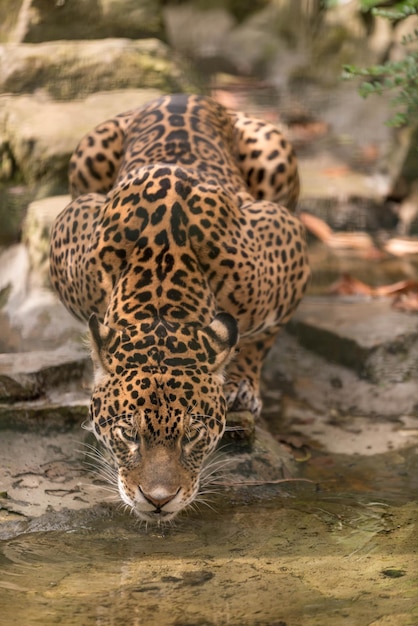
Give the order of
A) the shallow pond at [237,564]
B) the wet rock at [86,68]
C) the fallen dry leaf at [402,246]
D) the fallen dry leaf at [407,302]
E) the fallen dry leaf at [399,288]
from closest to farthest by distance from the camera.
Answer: the shallow pond at [237,564], the fallen dry leaf at [407,302], the fallen dry leaf at [399,288], the fallen dry leaf at [402,246], the wet rock at [86,68]

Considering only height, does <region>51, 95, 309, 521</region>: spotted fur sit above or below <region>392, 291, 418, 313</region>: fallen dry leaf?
above

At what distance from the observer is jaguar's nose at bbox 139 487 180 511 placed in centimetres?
548

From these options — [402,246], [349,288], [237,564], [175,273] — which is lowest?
[402,246]

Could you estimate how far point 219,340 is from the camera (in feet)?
20.2

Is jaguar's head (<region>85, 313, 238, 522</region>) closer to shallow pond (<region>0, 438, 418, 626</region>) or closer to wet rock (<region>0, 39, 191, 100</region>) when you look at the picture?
shallow pond (<region>0, 438, 418, 626</region>)

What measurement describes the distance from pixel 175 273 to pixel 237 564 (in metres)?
1.75

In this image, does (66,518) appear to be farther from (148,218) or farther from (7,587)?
(148,218)

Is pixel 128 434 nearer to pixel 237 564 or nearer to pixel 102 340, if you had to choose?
pixel 102 340

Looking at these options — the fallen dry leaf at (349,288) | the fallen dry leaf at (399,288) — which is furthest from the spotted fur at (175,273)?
the fallen dry leaf at (399,288)

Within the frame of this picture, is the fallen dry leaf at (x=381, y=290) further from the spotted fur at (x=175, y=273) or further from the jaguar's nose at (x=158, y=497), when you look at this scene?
the jaguar's nose at (x=158, y=497)

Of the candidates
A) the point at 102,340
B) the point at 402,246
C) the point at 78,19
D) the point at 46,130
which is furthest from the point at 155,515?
the point at 78,19

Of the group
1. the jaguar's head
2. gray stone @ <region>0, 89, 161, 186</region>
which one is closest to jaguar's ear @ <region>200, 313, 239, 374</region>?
the jaguar's head

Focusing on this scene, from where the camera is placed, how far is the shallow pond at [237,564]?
15.7 feet

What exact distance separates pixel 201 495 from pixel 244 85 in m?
9.61
